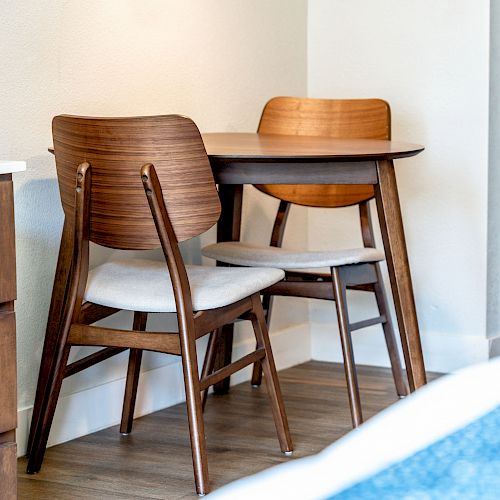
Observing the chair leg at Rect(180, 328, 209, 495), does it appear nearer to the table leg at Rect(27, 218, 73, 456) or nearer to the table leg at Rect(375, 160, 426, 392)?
the table leg at Rect(27, 218, 73, 456)

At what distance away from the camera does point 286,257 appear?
2885mm

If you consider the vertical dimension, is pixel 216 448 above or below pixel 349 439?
below

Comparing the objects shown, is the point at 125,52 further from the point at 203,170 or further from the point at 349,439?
the point at 349,439

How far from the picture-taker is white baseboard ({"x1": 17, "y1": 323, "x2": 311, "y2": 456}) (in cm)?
273

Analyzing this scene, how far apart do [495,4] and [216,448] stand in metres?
1.90

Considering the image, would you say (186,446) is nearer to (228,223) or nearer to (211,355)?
(211,355)

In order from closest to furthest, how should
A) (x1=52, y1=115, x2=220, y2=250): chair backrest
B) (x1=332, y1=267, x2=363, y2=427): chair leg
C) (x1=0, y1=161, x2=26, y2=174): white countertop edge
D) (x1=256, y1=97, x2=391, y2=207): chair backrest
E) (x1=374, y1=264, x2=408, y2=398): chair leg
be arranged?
(x1=0, y1=161, x2=26, y2=174): white countertop edge
(x1=52, y1=115, x2=220, y2=250): chair backrest
(x1=332, y1=267, x2=363, y2=427): chair leg
(x1=374, y1=264, x2=408, y2=398): chair leg
(x1=256, y1=97, x2=391, y2=207): chair backrest

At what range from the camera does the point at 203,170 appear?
2.27m

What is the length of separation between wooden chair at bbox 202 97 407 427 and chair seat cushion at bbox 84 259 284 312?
0.34 metres

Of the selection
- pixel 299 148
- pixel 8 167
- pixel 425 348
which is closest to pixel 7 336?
pixel 8 167

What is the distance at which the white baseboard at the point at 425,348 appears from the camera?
3.64 m

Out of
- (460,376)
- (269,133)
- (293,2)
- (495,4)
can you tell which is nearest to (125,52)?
(269,133)

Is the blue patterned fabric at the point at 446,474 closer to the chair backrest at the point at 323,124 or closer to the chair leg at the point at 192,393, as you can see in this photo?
the chair leg at the point at 192,393

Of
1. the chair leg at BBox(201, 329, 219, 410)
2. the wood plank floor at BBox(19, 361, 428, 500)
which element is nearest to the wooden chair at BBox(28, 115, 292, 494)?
the wood plank floor at BBox(19, 361, 428, 500)
